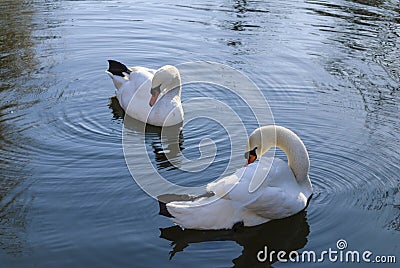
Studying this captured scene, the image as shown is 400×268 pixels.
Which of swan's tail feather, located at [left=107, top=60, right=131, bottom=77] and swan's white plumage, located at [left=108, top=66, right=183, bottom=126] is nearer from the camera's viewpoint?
swan's white plumage, located at [left=108, top=66, right=183, bottom=126]

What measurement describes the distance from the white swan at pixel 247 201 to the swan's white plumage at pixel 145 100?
103 inches

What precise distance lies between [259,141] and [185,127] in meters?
2.17

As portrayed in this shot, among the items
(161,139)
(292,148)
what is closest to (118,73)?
(161,139)

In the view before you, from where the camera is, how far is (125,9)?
15.0m

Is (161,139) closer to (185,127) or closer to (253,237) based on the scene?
(185,127)

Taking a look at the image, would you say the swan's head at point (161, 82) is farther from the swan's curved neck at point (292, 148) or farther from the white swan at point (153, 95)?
the swan's curved neck at point (292, 148)

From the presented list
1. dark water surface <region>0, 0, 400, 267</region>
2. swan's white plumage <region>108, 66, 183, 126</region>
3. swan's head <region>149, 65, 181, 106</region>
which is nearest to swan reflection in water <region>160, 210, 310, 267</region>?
dark water surface <region>0, 0, 400, 267</region>

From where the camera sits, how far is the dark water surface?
609 centimetres

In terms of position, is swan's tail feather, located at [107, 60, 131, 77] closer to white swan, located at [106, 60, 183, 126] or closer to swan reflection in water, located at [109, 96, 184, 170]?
white swan, located at [106, 60, 183, 126]

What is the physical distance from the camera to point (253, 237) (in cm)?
622

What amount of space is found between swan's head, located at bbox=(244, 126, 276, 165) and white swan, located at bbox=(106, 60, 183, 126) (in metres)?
2.21

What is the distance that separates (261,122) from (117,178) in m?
2.57

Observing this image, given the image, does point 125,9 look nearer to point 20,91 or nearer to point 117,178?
point 20,91

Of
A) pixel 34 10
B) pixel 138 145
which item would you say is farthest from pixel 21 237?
pixel 34 10
